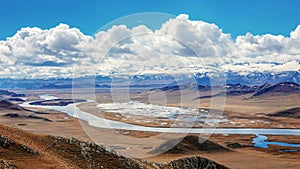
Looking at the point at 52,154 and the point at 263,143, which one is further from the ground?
the point at 52,154

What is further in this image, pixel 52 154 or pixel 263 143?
pixel 263 143

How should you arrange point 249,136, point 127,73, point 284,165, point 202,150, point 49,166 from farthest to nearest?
1. point 249,136
2. point 202,150
3. point 284,165
4. point 127,73
5. point 49,166

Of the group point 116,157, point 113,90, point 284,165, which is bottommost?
point 284,165

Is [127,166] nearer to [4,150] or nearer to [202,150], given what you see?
[4,150]

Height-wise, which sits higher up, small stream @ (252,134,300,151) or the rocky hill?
the rocky hill

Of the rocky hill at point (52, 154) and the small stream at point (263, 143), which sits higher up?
the rocky hill at point (52, 154)

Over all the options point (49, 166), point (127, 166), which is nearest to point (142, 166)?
point (127, 166)

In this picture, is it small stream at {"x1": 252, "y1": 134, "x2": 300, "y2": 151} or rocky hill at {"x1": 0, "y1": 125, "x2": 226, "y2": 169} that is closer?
rocky hill at {"x1": 0, "y1": 125, "x2": 226, "y2": 169}

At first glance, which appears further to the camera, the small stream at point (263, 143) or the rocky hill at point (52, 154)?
the small stream at point (263, 143)
